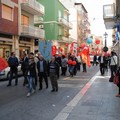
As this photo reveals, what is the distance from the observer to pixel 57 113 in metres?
8.65

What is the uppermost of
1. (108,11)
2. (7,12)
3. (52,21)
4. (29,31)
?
(52,21)

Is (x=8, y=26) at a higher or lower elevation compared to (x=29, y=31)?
higher

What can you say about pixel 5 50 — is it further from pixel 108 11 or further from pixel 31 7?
pixel 108 11

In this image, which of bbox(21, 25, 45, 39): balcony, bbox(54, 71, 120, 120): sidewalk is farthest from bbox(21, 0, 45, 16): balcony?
bbox(54, 71, 120, 120): sidewalk

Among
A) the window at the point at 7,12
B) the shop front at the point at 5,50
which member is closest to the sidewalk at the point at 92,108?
the shop front at the point at 5,50

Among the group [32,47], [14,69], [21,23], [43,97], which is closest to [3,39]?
[21,23]

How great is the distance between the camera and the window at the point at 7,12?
98.5 ft

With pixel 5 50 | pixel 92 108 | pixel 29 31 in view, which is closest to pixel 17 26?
pixel 29 31

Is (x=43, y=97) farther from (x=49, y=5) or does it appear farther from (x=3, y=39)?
(x=49, y=5)

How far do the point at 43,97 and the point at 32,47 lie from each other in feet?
91.9

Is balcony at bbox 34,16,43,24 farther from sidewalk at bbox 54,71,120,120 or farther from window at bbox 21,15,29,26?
sidewalk at bbox 54,71,120,120

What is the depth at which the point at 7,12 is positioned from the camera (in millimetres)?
30922

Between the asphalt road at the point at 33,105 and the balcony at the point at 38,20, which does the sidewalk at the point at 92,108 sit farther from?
the balcony at the point at 38,20

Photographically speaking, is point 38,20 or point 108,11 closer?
point 108,11
